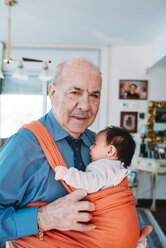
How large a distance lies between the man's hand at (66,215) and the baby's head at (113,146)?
1.12ft

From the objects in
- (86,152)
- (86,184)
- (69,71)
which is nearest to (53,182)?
(86,184)

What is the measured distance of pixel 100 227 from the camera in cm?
81

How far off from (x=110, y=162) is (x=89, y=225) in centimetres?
36

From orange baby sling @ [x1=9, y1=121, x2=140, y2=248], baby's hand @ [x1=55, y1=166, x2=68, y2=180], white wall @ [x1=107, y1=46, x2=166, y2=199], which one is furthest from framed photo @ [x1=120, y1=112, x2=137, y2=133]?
baby's hand @ [x1=55, y1=166, x2=68, y2=180]

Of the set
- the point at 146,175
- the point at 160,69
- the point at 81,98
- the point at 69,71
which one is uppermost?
the point at 160,69

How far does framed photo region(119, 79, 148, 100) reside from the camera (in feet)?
13.4

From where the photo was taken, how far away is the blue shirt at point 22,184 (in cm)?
77

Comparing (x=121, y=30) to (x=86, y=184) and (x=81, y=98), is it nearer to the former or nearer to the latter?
(x=81, y=98)

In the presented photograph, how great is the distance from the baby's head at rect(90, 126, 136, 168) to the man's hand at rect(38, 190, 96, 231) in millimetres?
342

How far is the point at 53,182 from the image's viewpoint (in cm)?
85

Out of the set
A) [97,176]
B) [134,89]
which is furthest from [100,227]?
[134,89]

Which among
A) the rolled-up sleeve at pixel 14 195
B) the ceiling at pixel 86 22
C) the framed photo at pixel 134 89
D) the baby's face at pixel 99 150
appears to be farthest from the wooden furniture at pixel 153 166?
the rolled-up sleeve at pixel 14 195

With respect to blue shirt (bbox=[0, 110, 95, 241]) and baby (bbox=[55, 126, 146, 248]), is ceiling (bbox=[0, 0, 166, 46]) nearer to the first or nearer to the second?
baby (bbox=[55, 126, 146, 248])

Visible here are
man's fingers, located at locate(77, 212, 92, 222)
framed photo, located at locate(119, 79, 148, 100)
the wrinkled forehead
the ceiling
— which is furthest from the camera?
framed photo, located at locate(119, 79, 148, 100)
